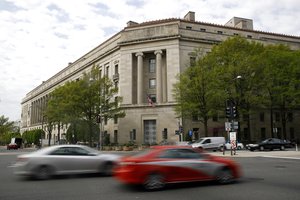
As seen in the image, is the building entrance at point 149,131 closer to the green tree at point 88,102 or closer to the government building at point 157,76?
the government building at point 157,76

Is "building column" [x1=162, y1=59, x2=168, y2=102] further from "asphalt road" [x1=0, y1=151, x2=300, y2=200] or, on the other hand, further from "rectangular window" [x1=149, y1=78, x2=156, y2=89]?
"asphalt road" [x1=0, y1=151, x2=300, y2=200]

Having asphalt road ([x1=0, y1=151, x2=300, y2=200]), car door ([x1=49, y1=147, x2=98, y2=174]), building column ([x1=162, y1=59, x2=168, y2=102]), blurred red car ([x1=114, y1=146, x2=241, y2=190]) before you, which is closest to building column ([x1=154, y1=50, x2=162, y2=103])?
building column ([x1=162, y1=59, x2=168, y2=102])

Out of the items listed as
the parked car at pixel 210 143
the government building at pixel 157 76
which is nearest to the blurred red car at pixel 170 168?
the parked car at pixel 210 143

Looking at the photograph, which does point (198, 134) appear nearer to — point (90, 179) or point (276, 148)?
point (276, 148)

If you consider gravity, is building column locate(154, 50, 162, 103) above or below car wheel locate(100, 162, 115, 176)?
above

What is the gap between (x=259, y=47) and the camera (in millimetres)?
46438

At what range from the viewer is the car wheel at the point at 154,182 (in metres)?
9.57

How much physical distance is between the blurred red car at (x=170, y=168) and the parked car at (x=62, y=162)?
3.22m

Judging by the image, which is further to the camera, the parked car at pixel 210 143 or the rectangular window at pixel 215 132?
the rectangular window at pixel 215 132

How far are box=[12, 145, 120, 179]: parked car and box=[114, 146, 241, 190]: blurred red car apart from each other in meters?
3.22

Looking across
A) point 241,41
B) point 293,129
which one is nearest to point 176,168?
point 241,41

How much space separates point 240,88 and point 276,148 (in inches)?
371

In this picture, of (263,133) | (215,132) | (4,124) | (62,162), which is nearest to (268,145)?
(215,132)

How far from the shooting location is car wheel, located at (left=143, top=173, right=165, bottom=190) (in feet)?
31.4
